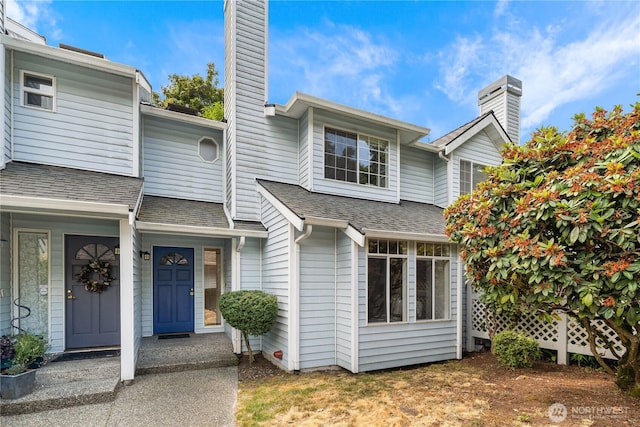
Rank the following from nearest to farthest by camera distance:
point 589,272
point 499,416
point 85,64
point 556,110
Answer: point 589,272
point 499,416
point 85,64
point 556,110

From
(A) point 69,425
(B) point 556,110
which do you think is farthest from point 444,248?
(B) point 556,110

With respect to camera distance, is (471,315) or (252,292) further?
(471,315)

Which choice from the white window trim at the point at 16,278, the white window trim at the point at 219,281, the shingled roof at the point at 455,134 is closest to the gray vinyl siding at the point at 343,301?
the white window trim at the point at 219,281

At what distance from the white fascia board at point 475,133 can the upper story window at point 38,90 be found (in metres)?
9.02

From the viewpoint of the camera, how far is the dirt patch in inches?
146

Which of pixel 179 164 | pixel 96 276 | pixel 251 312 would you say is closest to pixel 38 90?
pixel 179 164

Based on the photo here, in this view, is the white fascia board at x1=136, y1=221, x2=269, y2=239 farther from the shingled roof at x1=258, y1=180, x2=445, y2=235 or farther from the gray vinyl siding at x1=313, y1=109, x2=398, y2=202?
the gray vinyl siding at x1=313, y1=109, x2=398, y2=202

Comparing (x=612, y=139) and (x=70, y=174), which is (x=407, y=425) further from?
(x=70, y=174)

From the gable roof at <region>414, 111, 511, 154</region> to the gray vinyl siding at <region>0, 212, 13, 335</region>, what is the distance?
29.4 ft

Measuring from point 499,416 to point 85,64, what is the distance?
870 cm

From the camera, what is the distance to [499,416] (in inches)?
149

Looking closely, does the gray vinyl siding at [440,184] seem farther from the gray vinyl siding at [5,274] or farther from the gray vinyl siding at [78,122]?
the gray vinyl siding at [5,274]

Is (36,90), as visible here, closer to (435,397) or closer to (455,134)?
(435,397)

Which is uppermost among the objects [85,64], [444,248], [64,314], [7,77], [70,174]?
[85,64]
